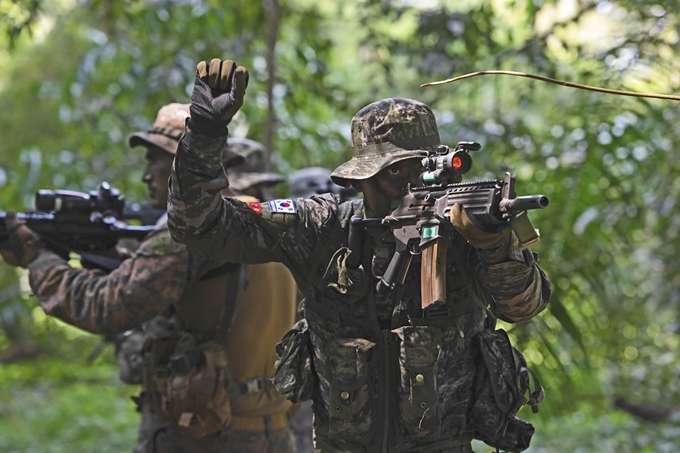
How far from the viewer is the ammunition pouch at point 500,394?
10.7 ft

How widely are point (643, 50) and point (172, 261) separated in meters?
3.54

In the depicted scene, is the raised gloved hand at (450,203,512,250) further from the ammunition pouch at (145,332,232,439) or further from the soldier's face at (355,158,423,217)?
the ammunition pouch at (145,332,232,439)

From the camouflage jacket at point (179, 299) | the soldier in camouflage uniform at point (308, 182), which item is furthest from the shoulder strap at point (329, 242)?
the soldier in camouflage uniform at point (308, 182)

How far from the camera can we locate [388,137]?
319 centimetres

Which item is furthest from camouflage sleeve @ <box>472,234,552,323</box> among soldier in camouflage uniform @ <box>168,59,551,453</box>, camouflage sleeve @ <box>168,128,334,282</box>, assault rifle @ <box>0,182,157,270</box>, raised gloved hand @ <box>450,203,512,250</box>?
assault rifle @ <box>0,182,157,270</box>

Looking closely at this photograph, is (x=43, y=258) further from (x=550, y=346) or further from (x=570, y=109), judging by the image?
(x=570, y=109)

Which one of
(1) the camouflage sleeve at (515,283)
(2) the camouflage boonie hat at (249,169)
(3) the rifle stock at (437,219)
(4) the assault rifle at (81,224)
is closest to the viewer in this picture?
(3) the rifle stock at (437,219)

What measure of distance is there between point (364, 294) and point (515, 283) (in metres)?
0.53

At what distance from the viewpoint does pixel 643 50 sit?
617 centimetres

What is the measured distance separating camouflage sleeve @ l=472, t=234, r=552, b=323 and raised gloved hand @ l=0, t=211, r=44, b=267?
7.61 ft

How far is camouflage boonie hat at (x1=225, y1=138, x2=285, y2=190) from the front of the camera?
5.10 metres

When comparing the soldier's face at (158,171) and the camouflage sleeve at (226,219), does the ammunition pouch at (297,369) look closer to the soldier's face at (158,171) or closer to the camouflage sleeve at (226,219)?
the camouflage sleeve at (226,219)

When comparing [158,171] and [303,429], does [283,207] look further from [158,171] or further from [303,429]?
[303,429]

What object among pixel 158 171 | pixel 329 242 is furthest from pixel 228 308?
pixel 329 242
